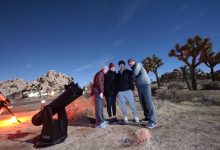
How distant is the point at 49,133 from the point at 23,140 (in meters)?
1.26

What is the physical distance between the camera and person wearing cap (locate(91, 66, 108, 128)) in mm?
6406

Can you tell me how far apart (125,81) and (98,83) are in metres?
0.88

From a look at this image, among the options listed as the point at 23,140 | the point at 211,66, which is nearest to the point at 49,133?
the point at 23,140

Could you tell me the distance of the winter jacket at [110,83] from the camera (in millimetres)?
6941

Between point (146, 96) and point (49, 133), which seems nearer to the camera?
point (49, 133)

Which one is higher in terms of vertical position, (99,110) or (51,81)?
(51,81)

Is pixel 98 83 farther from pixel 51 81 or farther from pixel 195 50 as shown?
pixel 51 81

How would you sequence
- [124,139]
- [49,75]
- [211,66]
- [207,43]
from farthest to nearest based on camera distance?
[49,75] → [211,66] → [207,43] → [124,139]

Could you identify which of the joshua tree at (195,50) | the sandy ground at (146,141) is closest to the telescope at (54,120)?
the sandy ground at (146,141)

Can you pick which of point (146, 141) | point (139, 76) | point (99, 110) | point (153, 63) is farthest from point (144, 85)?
point (153, 63)

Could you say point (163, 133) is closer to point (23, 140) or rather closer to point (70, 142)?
point (70, 142)

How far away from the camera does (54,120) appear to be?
5.33 meters

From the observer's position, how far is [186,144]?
410cm

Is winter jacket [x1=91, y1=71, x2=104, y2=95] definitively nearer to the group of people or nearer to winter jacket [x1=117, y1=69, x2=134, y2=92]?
the group of people
